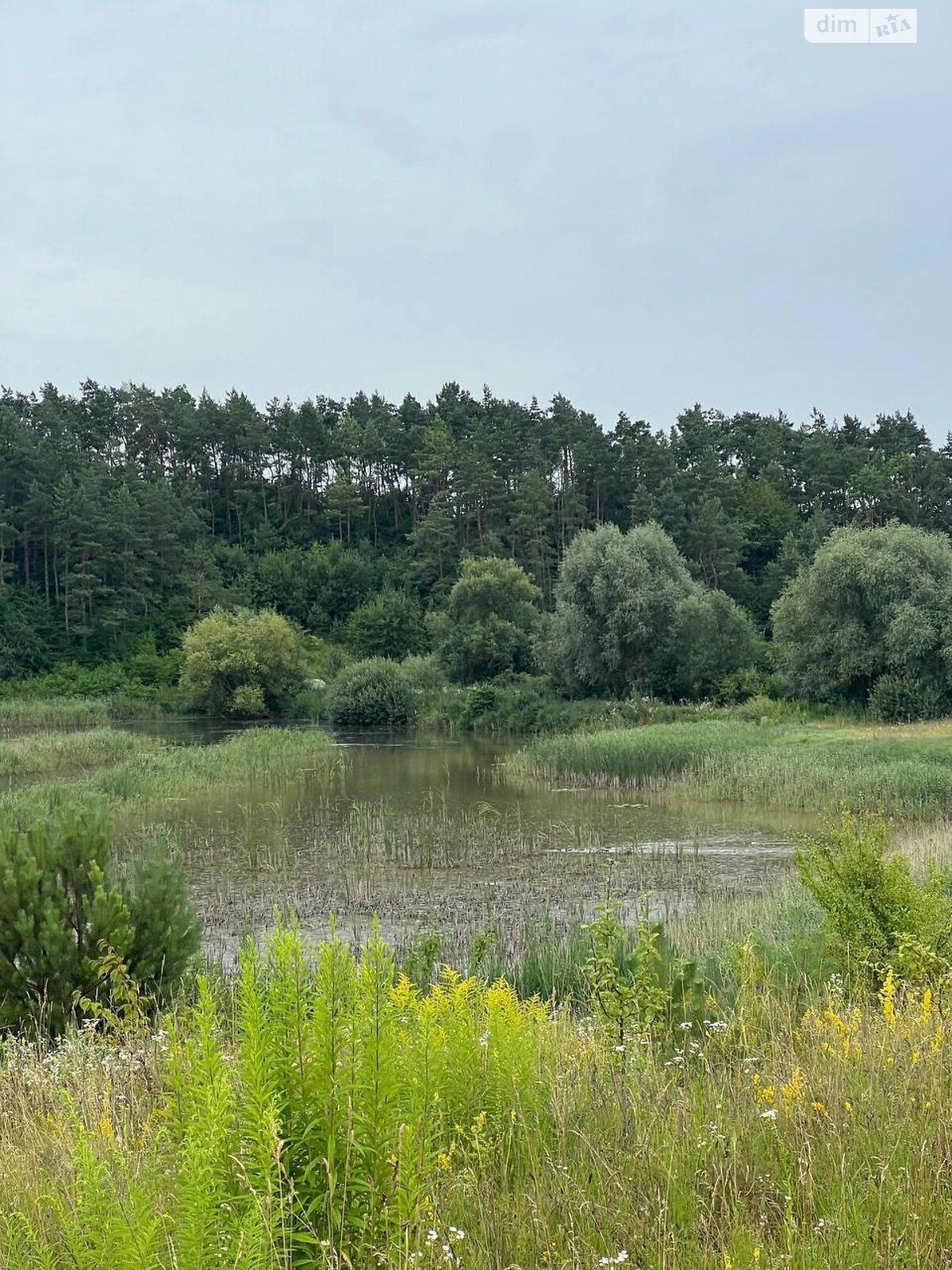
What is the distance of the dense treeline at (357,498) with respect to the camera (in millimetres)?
64438

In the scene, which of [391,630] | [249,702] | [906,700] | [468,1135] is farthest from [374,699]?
[468,1135]

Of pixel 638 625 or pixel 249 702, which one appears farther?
pixel 249 702

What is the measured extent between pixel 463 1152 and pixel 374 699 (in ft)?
140

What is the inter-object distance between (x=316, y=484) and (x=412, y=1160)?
82.1 meters

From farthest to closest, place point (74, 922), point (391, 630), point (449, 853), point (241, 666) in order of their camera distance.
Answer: point (391, 630), point (241, 666), point (449, 853), point (74, 922)

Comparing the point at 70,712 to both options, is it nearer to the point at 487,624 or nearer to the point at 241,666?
the point at 241,666

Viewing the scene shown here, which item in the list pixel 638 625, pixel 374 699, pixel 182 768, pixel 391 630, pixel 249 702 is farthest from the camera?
pixel 391 630

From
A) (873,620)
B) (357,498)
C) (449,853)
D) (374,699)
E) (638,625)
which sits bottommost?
(449,853)

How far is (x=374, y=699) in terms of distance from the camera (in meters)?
45.3

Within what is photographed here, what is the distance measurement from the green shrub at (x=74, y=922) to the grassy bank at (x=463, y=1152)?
2.59m

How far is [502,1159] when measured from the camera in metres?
2.96

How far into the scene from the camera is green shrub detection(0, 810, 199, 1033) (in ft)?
20.6

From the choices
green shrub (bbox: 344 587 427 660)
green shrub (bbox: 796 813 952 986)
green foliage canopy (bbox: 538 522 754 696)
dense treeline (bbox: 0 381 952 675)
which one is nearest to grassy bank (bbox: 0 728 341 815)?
green shrub (bbox: 796 813 952 986)

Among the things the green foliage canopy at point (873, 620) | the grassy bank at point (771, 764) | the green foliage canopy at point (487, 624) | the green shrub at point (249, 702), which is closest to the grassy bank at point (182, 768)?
the grassy bank at point (771, 764)
